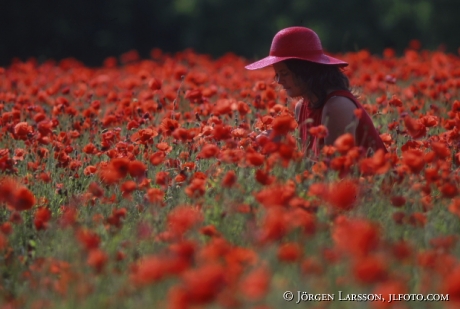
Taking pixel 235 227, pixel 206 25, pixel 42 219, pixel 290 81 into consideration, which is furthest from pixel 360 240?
pixel 206 25

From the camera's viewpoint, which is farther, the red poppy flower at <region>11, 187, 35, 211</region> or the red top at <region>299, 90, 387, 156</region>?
the red top at <region>299, 90, 387, 156</region>

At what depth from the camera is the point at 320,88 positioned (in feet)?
14.1

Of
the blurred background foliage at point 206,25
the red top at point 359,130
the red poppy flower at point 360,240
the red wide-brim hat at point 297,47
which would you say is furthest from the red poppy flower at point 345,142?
the blurred background foliage at point 206,25

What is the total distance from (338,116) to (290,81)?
0.37m

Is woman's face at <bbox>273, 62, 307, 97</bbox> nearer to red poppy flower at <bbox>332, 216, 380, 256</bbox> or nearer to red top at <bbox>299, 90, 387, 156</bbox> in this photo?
red top at <bbox>299, 90, 387, 156</bbox>

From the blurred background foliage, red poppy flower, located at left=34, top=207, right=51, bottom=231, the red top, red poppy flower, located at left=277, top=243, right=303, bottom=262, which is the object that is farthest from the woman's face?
the blurred background foliage

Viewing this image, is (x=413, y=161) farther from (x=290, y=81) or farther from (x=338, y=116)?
(x=290, y=81)

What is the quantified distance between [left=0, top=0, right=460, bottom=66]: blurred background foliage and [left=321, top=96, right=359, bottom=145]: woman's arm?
9.26 m

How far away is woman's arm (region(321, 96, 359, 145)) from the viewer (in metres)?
4.05

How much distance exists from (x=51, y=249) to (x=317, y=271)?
152cm

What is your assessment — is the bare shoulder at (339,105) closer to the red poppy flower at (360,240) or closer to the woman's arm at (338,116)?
the woman's arm at (338,116)

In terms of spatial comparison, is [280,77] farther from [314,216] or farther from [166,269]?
[166,269]

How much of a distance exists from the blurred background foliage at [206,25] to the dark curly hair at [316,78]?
9022mm

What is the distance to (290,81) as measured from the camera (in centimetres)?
428
